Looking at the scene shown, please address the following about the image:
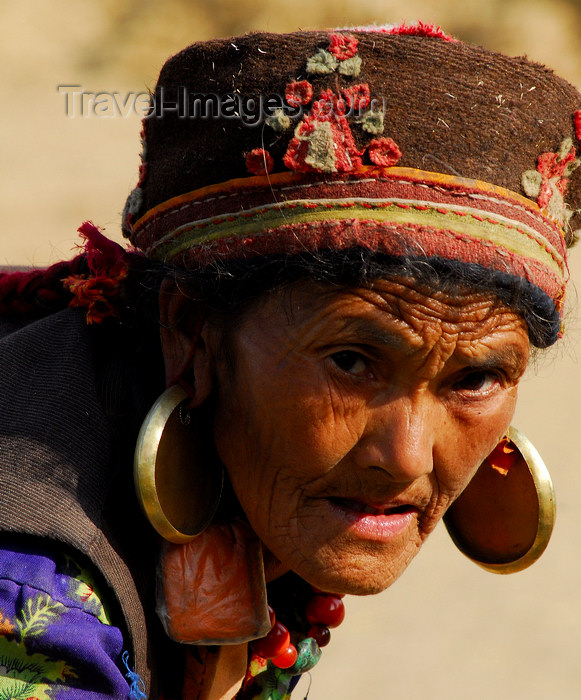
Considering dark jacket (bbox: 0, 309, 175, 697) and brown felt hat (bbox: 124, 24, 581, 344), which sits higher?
brown felt hat (bbox: 124, 24, 581, 344)

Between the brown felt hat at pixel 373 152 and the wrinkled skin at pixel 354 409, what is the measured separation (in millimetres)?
132

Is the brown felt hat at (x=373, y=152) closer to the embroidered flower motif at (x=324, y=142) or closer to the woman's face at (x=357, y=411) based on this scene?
the embroidered flower motif at (x=324, y=142)

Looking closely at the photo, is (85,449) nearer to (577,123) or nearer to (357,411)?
(357,411)

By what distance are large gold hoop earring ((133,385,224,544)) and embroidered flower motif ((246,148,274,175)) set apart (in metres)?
0.53

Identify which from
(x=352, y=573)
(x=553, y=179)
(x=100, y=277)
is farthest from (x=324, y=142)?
(x=352, y=573)

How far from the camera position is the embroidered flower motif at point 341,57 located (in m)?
2.00

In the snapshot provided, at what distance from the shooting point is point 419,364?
2.05m

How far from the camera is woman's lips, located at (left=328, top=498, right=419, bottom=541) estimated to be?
A: 214 centimetres

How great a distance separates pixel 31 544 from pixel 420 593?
3679 millimetres

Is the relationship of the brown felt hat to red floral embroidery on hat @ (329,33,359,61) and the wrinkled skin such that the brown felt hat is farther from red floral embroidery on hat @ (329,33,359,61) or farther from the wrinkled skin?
the wrinkled skin

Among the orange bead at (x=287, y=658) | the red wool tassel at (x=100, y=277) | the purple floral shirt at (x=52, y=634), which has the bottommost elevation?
the orange bead at (x=287, y=658)

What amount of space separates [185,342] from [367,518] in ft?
1.91

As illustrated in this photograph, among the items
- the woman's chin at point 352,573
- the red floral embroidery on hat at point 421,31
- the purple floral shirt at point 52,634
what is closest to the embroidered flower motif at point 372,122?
the red floral embroidery on hat at point 421,31

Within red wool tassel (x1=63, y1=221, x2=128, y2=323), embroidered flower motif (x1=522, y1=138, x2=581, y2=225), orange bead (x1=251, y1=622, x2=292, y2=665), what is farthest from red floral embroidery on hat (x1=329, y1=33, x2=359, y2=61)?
orange bead (x1=251, y1=622, x2=292, y2=665)
